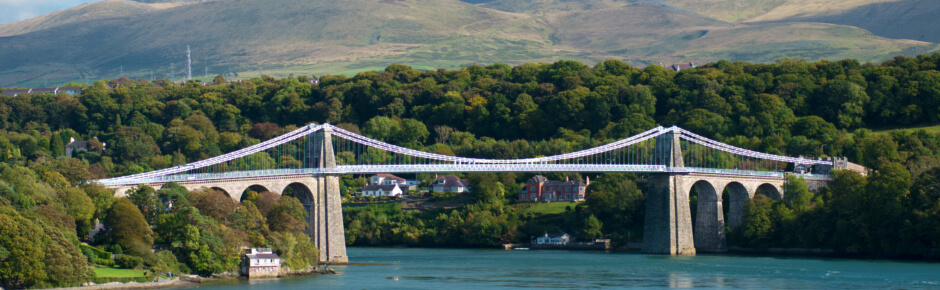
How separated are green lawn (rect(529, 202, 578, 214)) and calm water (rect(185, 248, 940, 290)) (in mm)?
11088

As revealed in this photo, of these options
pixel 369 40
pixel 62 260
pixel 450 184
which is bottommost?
pixel 62 260

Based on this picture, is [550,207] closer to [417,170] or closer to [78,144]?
[417,170]

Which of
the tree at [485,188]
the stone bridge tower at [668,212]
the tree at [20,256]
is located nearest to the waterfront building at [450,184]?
the tree at [485,188]

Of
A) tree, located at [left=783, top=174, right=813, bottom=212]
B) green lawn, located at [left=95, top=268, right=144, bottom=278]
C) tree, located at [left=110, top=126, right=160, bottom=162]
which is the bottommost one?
green lawn, located at [left=95, top=268, right=144, bottom=278]

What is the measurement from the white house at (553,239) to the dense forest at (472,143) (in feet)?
3.05

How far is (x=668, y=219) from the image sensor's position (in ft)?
205

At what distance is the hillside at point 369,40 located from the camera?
536ft

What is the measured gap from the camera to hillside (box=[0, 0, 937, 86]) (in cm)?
16325

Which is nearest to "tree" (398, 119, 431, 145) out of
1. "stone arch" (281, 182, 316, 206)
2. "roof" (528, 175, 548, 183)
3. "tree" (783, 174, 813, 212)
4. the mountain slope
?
"roof" (528, 175, 548, 183)

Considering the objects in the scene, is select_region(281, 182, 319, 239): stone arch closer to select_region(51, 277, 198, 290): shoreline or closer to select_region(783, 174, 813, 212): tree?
select_region(51, 277, 198, 290): shoreline

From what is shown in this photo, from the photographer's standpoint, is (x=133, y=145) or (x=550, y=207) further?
(x=133, y=145)

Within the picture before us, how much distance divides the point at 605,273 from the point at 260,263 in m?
14.2

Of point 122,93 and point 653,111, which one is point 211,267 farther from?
point 122,93

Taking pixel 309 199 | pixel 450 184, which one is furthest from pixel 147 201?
pixel 450 184
